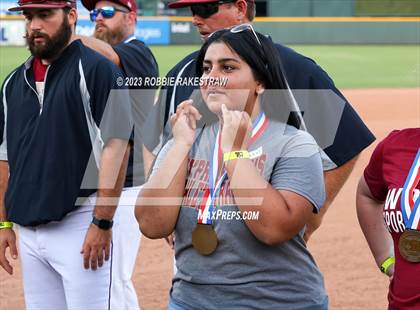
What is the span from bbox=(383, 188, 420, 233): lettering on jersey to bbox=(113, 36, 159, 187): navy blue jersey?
2.05 m

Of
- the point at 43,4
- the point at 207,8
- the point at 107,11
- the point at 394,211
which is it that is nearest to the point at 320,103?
the point at 207,8

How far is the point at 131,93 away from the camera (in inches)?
220

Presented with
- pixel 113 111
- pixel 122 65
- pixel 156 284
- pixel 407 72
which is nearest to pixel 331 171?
pixel 113 111

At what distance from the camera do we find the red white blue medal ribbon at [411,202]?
310cm

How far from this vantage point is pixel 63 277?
439 cm

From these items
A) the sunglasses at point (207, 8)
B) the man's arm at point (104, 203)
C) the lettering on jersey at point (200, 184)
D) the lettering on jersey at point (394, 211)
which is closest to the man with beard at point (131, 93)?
the man's arm at point (104, 203)

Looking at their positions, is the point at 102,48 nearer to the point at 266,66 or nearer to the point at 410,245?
the point at 266,66

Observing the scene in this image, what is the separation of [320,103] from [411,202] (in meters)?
1.38

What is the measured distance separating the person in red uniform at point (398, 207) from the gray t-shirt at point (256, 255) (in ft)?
0.95

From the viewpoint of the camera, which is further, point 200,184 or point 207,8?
point 207,8

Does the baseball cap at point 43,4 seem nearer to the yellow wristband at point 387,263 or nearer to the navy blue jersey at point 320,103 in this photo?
the navy blue jersey at point 320,103

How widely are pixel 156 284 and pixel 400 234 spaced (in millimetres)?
4084

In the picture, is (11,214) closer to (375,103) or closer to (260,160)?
(260,160)

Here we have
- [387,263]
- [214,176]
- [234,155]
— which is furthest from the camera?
[387,263]
